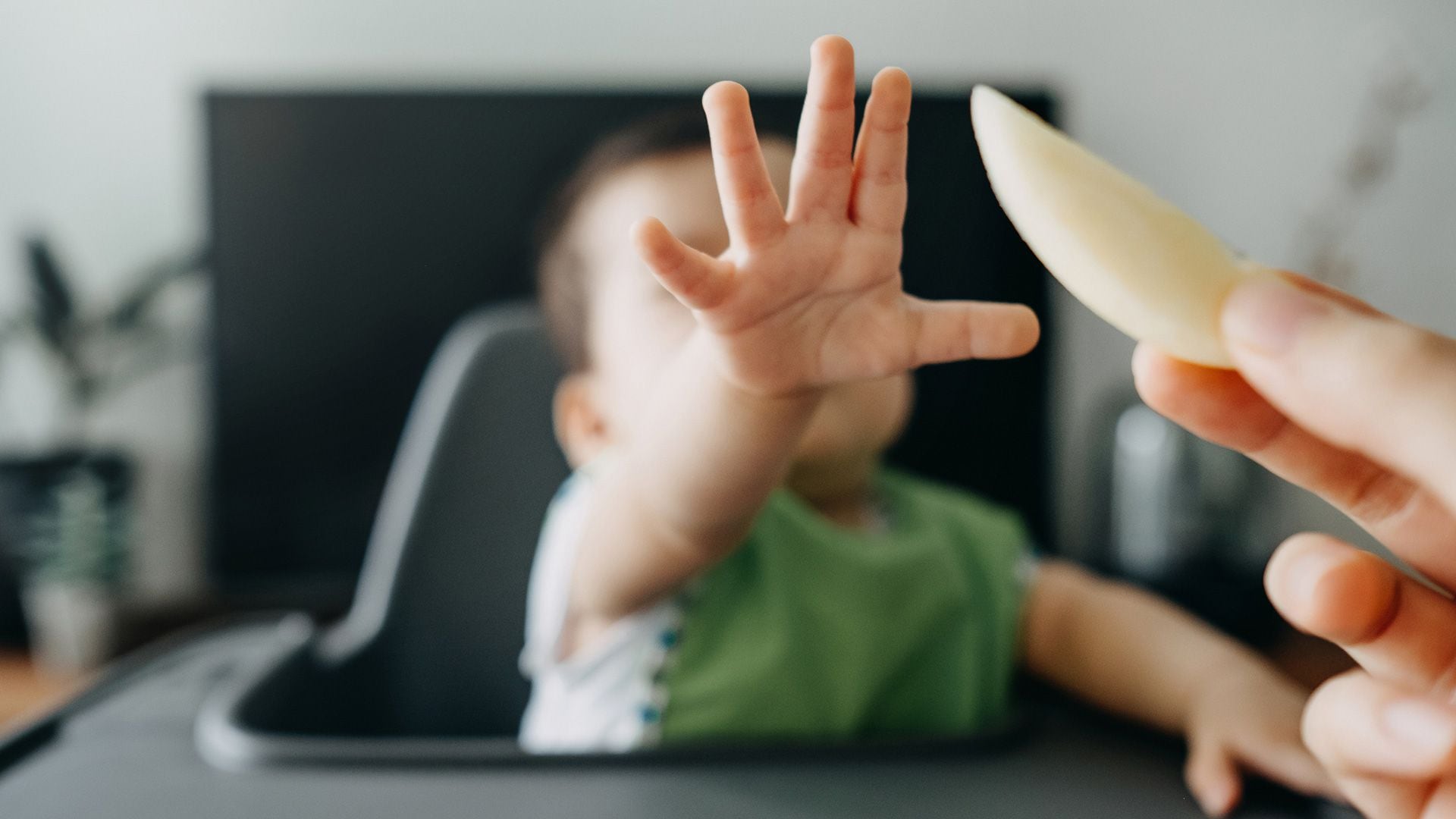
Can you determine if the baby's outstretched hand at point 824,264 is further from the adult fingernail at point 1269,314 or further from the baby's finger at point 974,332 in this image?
the adult fingernail at point 1269,314

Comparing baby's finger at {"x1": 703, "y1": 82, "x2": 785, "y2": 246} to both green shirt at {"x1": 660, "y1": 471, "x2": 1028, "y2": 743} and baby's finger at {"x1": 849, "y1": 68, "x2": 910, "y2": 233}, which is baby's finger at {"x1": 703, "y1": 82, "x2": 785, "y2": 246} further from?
green shirt at {"x1": 660, "y1": 471, "x2": 1028, "y2": 743}

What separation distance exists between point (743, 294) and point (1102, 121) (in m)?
1.54

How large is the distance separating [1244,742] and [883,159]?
0.31 m

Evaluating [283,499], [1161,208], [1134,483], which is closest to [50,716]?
[1161,208]

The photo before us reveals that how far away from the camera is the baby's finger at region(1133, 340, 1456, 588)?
0.28 metres

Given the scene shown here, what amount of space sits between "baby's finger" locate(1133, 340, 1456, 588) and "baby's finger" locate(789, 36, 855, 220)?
0.12 m

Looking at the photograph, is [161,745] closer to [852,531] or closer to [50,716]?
[50,716]

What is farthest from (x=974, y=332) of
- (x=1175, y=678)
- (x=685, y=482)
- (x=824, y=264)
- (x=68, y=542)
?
(x=68, y=542)

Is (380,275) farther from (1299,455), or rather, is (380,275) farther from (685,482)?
(1299,455)

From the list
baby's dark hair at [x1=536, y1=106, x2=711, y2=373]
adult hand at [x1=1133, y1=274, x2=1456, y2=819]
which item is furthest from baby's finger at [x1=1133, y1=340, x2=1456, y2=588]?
baby's dark hair at [x1=536, y1=106, x2=711, y2=373]

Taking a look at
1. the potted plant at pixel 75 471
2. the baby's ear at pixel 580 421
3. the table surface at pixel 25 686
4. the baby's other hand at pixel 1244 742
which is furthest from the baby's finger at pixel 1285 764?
the potted plant at pixel 75 471

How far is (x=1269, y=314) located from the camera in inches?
9.4

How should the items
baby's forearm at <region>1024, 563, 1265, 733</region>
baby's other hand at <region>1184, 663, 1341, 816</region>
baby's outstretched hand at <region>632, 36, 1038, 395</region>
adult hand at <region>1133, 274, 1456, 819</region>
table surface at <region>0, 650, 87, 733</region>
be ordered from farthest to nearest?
table surface at <region>0, 650, 87, 733</region>
baby's forearm at <region>1024, 563, 1265, 733</region>
baby's other hand at <region>1184, 663, 1341, 816</region>
baby's outstretched hand at <region>632, 36, 1038, 395</region>
adult hand at <region>1133, 274, 1456, 819</region>

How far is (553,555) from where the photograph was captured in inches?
26.0
